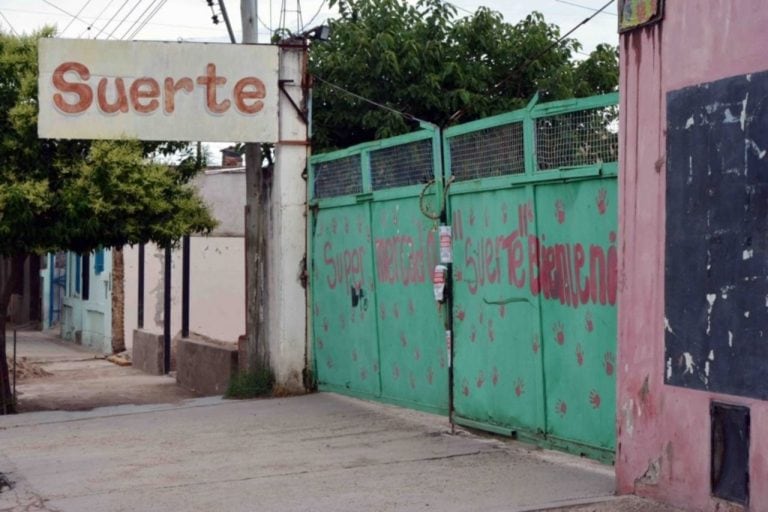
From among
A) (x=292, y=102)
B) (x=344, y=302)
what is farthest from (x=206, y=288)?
(x=344, y=302)

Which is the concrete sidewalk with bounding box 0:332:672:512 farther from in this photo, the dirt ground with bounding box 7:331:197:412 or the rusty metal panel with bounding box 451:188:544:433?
the dirt ground with bounding box 7:331:197:412

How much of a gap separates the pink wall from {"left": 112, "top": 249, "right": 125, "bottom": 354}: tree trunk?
18.4m

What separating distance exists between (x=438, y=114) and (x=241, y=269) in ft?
27.8

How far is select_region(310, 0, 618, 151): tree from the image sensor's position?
1644 centimetres

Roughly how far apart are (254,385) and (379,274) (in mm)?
2586

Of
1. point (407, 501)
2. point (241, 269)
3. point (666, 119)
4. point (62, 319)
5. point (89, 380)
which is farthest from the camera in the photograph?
point (62, 319)

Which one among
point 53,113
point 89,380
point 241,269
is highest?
point 53,113

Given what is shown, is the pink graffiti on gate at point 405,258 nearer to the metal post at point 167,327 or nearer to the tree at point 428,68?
the tree at point 428,68

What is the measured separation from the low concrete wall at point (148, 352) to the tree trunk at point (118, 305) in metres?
2.35

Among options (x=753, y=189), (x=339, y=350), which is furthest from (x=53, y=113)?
(x=753, y=189)

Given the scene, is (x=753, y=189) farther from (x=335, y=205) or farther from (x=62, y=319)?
(x=62, y=319)

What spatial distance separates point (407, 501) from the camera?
7.39 m

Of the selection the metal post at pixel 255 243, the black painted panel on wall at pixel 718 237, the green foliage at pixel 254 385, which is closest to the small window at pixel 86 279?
the metal post at pixel 255 243

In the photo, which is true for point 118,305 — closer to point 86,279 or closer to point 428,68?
point 86,279
